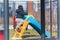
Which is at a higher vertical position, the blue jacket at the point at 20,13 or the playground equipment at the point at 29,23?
the blue jacket at the point at 20,13

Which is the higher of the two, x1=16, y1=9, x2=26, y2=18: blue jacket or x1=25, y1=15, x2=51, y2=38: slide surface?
x1=16, y1=9, x2=26, y2=18: blue jacket

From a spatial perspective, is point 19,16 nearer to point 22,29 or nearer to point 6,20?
point 22,29

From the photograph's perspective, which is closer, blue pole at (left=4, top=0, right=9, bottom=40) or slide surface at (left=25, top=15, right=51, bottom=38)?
blue pole at (left=4, top=0, right=9, bottom=40)

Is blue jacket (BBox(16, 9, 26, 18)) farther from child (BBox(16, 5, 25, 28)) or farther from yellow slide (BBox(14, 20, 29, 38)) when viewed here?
yellow slide (BBox(14, 20, 29, 38))

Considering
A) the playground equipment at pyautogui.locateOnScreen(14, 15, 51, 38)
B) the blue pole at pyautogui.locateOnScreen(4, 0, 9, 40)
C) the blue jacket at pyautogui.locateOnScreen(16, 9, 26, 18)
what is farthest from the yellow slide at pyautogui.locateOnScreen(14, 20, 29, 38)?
the blue pole at pyautogui.locateOnScreen(4, 0, 9, 40)

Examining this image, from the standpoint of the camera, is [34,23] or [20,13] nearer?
[20,13]

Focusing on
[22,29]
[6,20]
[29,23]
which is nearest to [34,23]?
[29,23]

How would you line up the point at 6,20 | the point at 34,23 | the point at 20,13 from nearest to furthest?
the point at 6,20 → the point at 20,13 → the point at 34,23

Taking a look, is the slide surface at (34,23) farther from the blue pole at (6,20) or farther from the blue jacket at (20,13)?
the blue pole at (6,20)

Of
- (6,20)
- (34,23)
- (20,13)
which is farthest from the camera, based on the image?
(34,23)

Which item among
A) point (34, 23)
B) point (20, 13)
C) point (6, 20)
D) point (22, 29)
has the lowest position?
point (22, 29)

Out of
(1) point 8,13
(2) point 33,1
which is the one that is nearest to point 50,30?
(2) point 33,1

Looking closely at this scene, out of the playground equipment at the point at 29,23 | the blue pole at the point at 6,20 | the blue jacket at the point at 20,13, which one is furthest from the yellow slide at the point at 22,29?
the blue pole at the point at 6,20

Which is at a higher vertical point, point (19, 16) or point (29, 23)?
point (19, 16)
